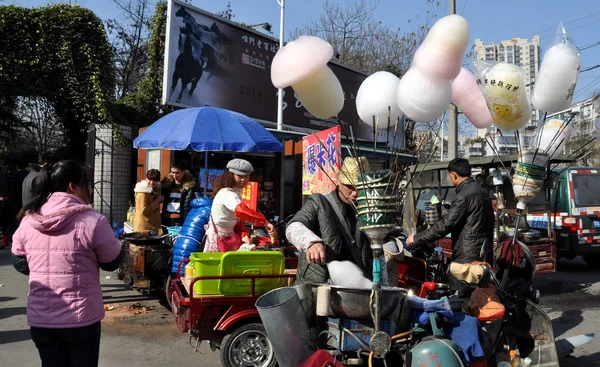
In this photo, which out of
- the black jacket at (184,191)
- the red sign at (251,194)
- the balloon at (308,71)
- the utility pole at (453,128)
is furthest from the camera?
the utility pole at (453,128)

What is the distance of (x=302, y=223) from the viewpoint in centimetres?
346

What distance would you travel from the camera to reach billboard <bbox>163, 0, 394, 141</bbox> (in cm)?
1122

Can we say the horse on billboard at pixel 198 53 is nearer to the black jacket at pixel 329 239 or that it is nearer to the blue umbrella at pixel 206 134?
the blue umbrella at pixel 206 134

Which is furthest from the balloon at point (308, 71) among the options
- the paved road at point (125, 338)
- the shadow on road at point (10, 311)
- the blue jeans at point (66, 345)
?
the shadow on road at point (10, 311)

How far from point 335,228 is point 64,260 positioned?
1.70 m

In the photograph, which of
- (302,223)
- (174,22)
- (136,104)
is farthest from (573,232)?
(136,104)

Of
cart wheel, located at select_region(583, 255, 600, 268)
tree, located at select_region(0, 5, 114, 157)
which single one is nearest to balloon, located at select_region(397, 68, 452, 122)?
cart wheel, located at select_region(583, 255, 600, 268)

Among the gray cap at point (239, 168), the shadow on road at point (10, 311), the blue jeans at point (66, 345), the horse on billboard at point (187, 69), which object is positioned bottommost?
the shadow on road at point (10, 311)

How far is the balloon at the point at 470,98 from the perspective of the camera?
4.86 metres

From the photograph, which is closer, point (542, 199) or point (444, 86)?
point (444, 86)

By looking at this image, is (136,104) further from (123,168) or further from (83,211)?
(83,211)

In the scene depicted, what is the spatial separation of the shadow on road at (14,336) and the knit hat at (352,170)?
14.8 feet

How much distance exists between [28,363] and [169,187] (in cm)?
366

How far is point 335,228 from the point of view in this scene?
3.46 metres
